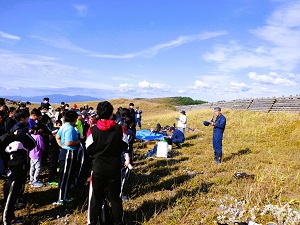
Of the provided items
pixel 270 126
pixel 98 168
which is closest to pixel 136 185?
pixel 98 168

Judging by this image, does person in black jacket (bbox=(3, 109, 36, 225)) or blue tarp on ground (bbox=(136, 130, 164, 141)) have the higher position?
person in black jacket (bbox=(3, 109, 36, 225))

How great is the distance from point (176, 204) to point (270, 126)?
46.4 feet

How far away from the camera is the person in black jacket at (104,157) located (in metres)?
4.14

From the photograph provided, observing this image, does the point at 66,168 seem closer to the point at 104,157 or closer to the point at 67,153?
the point at 67,153

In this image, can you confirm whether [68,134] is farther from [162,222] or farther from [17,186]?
[162,222]

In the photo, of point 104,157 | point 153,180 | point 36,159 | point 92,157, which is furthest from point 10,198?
point 153,180

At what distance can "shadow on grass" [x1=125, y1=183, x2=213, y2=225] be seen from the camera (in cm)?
538

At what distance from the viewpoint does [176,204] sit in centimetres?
612

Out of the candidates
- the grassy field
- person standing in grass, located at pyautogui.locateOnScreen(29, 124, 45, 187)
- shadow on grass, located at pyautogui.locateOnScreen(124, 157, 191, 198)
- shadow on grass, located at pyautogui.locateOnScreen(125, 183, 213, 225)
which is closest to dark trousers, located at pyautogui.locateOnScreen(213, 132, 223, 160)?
the grassy field

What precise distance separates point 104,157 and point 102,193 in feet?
2.22

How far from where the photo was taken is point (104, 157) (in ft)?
13.8

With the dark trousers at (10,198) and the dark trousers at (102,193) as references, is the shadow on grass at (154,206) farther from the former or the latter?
the dark trousers at (10,198)

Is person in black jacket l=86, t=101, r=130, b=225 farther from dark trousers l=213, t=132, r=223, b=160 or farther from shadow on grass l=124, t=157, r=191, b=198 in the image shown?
dark trousers l=213, t=132, r=223, b=160

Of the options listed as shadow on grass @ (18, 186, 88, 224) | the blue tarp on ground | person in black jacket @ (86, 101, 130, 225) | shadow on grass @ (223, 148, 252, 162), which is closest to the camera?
person in black jacket @ (86, 101, 130, 225)
